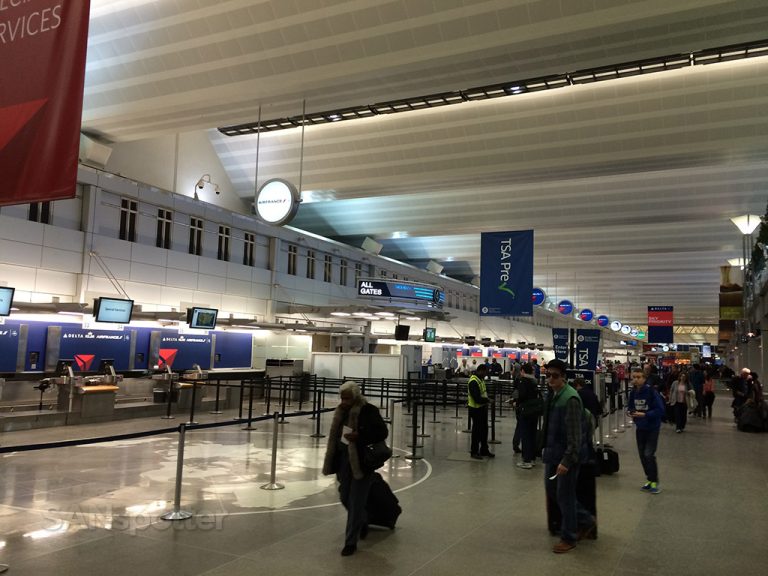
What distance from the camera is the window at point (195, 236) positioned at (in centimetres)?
1917

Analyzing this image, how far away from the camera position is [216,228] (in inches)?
794

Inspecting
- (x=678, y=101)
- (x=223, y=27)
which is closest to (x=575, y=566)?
(x=223, y=27)

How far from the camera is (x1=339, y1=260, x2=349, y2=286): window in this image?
26.9m

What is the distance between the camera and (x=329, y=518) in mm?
6074

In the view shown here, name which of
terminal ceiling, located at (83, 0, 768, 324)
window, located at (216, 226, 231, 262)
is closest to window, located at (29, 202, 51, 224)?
terminal ceiling, located at (83, 0, 768, 324)

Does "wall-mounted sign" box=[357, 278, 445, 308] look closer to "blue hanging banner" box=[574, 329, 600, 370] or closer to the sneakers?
"blue hanging banner" box=[574, 329, 600, 370]

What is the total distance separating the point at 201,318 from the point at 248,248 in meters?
5.28

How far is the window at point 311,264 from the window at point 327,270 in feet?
2.77

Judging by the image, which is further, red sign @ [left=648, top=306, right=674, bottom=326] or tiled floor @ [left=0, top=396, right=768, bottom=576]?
red sign @ [left=648, top=306, right=674, bottom=326]

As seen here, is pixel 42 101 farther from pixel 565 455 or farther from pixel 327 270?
pixel 327 270

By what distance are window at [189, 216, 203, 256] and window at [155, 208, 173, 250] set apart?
2.92 ft

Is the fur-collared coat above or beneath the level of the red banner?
beneath

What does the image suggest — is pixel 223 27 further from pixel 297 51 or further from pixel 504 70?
pixel 504 70

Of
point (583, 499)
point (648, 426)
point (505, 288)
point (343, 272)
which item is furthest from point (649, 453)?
point (343, 272)
